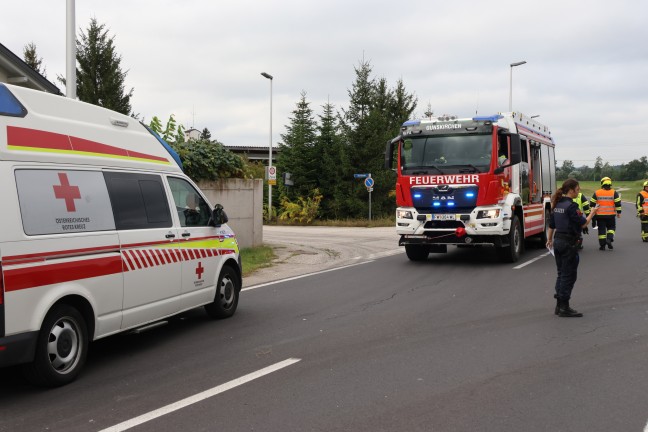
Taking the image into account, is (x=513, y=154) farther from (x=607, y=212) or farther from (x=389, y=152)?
(x=607, y=212)

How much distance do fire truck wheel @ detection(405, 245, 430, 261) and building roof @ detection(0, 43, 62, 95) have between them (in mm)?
11530

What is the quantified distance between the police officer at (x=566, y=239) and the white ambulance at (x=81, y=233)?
4435 mm

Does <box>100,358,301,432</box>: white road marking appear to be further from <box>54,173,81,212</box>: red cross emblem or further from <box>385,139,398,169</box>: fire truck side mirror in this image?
<box>385,139,398,169</box>: fire truck side mirror

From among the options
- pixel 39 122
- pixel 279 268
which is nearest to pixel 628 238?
pixel 279 268

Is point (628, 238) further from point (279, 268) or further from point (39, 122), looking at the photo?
point (39, 122)

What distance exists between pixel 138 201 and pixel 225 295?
2120 millimetres

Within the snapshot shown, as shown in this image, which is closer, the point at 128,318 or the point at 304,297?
the point at 128,318

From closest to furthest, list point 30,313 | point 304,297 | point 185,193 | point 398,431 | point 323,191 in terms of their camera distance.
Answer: point 398,431 → point 30,313 → point 185,193 → point 304,297 → point 323,191

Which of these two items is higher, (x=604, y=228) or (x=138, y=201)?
(x=138, y=201)

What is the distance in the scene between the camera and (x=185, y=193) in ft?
23.3

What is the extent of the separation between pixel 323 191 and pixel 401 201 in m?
19.4

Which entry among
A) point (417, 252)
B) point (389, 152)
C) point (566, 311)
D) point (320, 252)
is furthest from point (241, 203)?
point (566, 311)

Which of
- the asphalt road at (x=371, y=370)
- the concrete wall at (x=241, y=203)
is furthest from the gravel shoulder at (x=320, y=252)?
the asphalt road at (x=371, y=370)

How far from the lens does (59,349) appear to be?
5.03m
